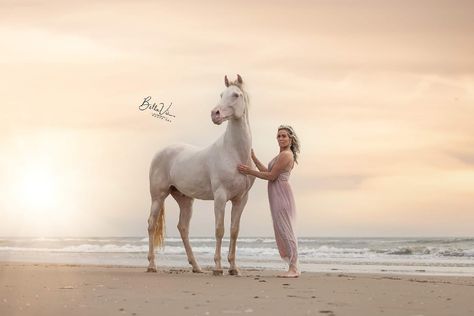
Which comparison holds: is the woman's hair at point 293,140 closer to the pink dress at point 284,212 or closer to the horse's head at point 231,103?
the pink dress at point 284,212

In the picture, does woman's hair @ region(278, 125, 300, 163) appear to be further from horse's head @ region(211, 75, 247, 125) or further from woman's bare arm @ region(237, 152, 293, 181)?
horse's head @ region(211, 75, 247, 125)

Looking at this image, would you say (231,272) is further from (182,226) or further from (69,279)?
(69,279)

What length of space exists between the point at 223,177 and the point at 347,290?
109 inches

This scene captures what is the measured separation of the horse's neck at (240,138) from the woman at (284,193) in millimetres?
234

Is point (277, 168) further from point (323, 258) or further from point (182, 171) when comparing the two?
point (323, 258)

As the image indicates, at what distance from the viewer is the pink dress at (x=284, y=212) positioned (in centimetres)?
1034

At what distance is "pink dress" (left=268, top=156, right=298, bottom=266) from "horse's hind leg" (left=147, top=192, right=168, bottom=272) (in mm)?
2308

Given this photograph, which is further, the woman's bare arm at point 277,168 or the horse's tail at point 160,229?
the horse's tail at point 160,229

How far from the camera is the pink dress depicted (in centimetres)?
1034

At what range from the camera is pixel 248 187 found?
1066 cm

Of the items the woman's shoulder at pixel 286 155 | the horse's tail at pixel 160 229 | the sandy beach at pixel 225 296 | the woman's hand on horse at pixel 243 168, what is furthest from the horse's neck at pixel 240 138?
the horse's tail at pixel 160 229

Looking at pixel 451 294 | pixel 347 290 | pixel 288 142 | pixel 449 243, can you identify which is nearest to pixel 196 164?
pixel 288 142

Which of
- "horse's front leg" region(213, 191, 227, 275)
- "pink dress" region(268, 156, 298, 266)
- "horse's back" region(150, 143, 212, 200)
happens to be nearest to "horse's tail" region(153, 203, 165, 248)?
"horse's back" region(150, 143, 212, 200)

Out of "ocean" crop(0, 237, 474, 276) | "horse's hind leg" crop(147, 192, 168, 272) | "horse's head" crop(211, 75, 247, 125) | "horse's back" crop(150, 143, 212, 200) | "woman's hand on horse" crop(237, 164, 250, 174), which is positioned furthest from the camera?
"ocean" crop(0, 237, 474, 276)
